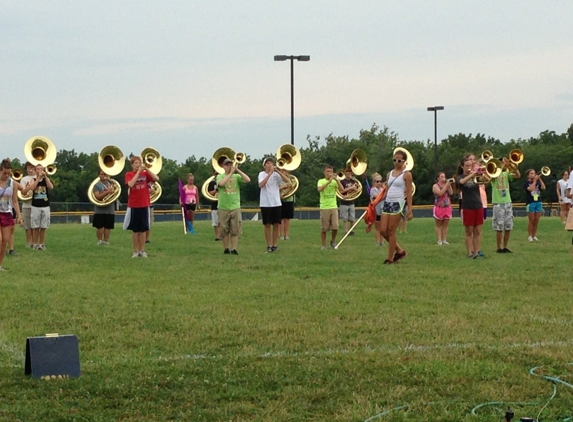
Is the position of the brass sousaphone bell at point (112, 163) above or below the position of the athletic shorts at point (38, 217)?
above

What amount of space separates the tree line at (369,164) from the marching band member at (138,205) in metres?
44.9

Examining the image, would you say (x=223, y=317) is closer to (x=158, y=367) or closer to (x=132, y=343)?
(x=132, y=343)

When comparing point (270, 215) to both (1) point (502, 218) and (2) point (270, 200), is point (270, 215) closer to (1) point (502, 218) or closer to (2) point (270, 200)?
(2) point (270, 200)

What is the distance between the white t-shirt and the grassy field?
13.1ft

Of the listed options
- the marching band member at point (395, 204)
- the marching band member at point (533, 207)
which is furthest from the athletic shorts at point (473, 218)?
the marching band member at point (533, 207)

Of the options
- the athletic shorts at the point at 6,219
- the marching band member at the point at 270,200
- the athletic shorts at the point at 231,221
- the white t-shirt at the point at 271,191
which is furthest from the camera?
the white t-shirt at the point at 271,191

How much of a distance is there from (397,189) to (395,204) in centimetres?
24

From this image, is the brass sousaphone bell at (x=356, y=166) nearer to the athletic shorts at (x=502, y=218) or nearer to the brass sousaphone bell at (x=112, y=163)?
the brass sousaphone bell at (x=112, y=163)

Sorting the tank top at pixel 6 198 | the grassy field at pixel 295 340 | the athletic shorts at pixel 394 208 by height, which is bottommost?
the grassy field at pixel 295 340

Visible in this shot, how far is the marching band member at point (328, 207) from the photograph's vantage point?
1962 centimetres

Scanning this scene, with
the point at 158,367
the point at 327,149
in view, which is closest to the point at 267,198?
the point at 158,367

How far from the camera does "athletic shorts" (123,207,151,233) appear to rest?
56.9 feet

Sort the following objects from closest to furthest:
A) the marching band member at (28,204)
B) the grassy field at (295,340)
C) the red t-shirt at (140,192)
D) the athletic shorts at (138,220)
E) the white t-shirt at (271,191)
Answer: the grassy field at (295,340) < the athletic shorts at (138,220) < the red t-shirt at (140,192) < the white t-shirt at (271,191) < the marching band member at (28,204)

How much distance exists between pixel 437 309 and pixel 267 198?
384 inches
